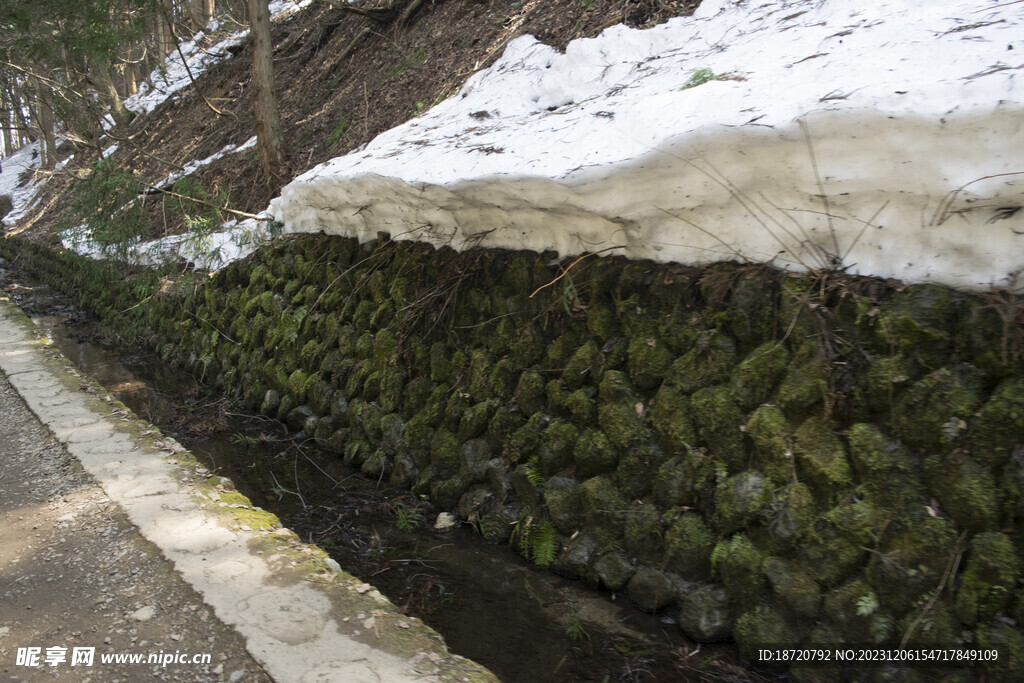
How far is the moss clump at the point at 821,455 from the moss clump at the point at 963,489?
0.97ft

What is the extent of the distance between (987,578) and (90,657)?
123 inches

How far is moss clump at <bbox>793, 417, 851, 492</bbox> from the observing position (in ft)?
8.80

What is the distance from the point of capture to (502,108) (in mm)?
5219

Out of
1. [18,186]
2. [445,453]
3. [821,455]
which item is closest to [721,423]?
[821,455]

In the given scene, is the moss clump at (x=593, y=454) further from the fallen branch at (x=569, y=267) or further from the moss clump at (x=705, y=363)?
the fallen branch at (x=569, y=267)

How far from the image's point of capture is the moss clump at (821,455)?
2.68 metres

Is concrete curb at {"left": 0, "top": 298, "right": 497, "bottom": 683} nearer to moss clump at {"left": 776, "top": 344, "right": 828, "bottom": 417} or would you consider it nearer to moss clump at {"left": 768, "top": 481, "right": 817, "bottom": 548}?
moss clump at {"left": 768, "top": 481, "right": 817, "bottom": 548}

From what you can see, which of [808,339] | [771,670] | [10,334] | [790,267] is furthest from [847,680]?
[10,334]

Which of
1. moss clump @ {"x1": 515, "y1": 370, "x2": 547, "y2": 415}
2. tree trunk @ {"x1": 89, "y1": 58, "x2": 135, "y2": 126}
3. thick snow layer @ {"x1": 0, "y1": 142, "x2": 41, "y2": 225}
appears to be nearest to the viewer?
moss clump @ {"x1": 515, "y1": 370, "x2": 547, "y2": 415}

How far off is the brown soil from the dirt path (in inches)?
177

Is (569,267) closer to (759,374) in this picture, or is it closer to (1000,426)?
(759,374)

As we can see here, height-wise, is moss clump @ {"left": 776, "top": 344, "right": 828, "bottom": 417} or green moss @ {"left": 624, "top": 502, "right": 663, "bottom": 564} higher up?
moss clump @ {"left": 776, "top": 344, "right": 828, "bottom": 417}

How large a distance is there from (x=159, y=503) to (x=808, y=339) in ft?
10.4

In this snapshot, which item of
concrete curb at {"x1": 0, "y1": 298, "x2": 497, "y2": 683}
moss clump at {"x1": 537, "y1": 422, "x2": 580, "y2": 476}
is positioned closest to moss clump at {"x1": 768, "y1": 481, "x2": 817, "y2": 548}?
moss clump at {"x1": 537, "y1": 422, "x2": 580, "y2": 476}
